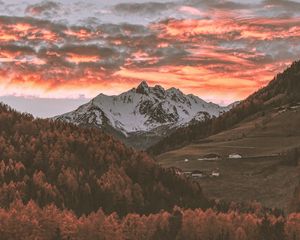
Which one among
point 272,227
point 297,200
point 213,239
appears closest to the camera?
point 297,200

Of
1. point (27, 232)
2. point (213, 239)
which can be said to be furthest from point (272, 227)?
point (27, 232)

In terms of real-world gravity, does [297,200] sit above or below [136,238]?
above

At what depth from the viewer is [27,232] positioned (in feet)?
652

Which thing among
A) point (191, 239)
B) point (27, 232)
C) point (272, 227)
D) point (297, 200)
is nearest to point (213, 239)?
point (191, 239)

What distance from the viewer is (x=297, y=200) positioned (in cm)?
17075

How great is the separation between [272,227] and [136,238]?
4238 cm

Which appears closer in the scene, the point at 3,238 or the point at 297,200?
the point at 297,200

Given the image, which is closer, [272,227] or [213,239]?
[272,227]

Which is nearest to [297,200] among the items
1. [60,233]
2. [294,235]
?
[294,235]

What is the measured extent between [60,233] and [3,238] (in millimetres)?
17478

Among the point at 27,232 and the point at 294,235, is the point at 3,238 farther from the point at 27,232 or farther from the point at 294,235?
the point at 294,235

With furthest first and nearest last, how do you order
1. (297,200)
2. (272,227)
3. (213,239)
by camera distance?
(213,239) → (272,227) → (297,200)

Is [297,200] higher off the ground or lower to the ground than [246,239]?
higher

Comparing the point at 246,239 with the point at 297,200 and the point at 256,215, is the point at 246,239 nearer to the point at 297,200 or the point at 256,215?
the point at 256,215
